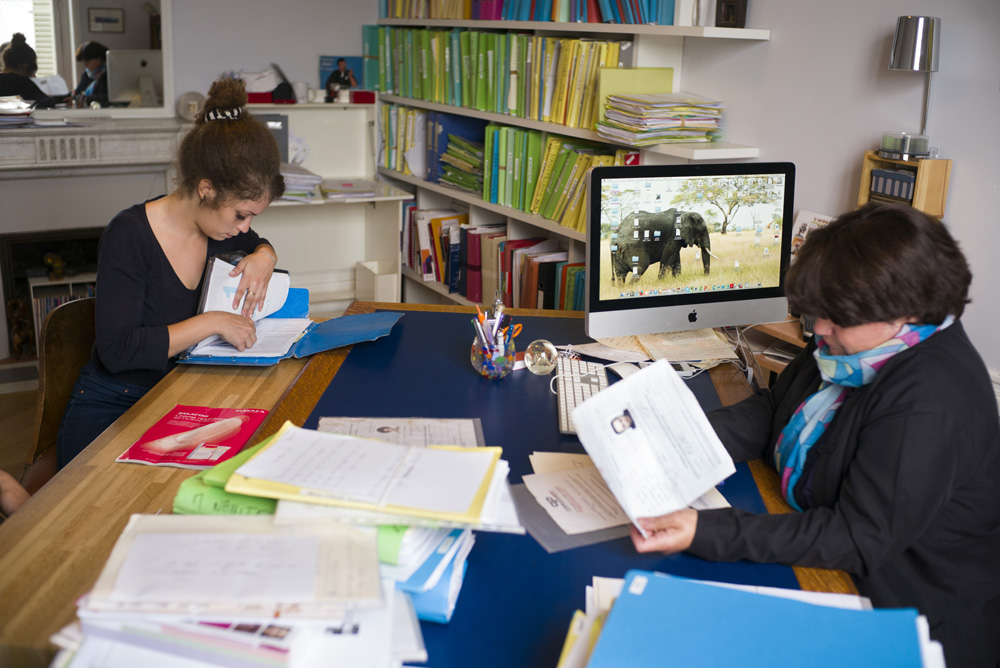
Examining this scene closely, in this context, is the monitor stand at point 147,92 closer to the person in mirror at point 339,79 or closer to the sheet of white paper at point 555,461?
the person in mirror at point 339,79

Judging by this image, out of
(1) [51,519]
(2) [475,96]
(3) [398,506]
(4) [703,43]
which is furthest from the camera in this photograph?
(2) [475,96]

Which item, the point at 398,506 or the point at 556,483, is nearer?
the point at 398,506

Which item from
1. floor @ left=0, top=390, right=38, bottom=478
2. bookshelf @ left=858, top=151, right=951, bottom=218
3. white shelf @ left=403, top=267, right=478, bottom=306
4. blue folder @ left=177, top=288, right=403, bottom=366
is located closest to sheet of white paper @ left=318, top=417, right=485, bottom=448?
blue folder @ left=177, top=288, right=403, bottom=366

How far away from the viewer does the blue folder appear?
5.90ft

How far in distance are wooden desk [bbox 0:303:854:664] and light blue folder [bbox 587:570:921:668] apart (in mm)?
229

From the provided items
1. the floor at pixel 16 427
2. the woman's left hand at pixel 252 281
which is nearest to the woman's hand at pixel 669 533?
the woman's left hand at pixel 252 281

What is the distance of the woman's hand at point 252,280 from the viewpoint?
193cm

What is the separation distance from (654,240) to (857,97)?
92 cm

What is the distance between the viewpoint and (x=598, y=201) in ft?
5.73

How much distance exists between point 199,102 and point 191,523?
11.3 ft

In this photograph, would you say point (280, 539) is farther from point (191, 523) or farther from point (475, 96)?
point (475, 96)

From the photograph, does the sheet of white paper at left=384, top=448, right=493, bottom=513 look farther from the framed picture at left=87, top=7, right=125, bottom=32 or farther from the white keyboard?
the framed picture at left=87, top=7, right=125, bottom=32

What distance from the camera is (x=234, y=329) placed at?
1.83 m

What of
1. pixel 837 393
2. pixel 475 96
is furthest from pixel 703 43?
pixel 837 393
